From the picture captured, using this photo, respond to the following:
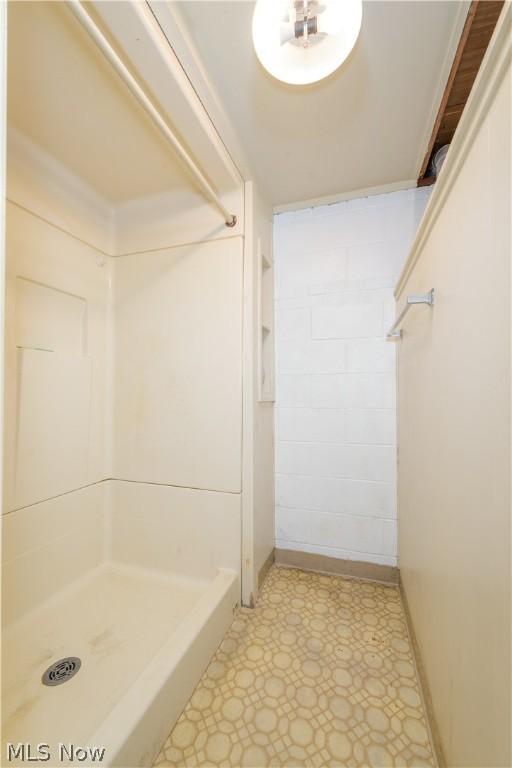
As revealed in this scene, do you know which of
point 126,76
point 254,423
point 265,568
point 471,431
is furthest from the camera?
point 265,568

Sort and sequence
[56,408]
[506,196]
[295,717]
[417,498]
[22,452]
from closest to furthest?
[506,196] → [295,717] → [417,498] → [22,452] → [56,408]

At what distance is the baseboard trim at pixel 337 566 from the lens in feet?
5.41

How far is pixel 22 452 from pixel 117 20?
1503 millimetres

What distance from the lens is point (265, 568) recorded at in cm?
168

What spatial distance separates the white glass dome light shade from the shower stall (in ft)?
1.03

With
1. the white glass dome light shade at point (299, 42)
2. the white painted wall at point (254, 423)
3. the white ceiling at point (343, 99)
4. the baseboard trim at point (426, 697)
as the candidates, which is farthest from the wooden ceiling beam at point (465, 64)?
the baseboard trim at point (426, 697)

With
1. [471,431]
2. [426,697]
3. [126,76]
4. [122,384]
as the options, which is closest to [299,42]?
[126,76]

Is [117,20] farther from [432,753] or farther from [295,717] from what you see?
[432,753]

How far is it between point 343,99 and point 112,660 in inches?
91.5

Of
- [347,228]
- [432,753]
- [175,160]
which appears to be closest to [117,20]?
[175,160]

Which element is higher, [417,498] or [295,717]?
[417,498]

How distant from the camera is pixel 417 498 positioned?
45.8 inches

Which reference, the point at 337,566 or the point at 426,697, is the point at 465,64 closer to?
the point at 426,697

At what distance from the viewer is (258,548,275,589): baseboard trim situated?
1.60 m
